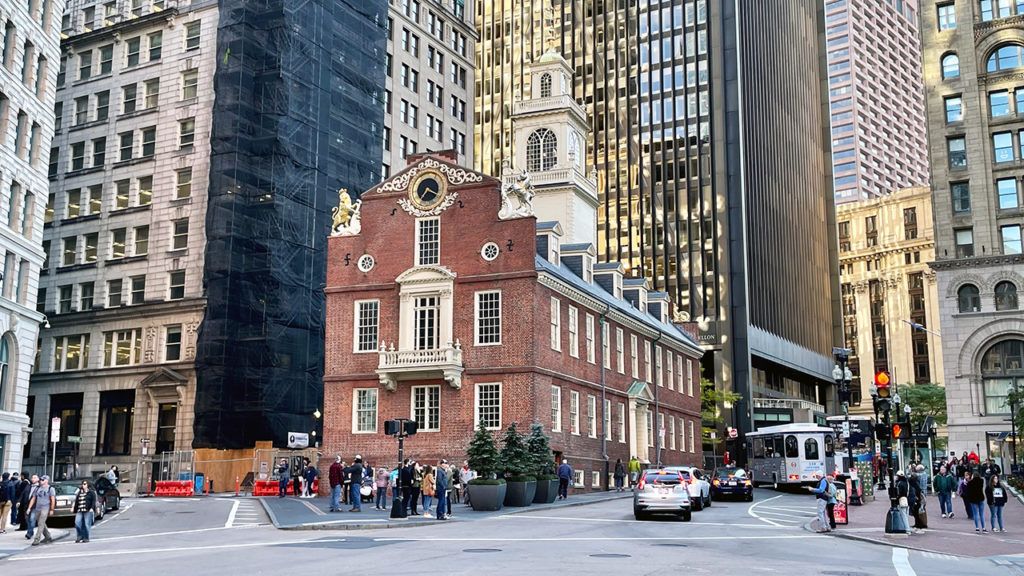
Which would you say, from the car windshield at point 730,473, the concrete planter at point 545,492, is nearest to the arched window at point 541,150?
the car windshield at point 730,473

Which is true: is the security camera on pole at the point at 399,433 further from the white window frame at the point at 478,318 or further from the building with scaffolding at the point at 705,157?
the building with scaffolding at the point at 705,157

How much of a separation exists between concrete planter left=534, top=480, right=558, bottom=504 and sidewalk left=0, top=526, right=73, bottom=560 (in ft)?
57.1

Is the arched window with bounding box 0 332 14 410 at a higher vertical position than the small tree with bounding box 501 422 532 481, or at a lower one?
higher

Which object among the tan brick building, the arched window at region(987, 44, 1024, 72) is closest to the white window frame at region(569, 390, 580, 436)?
the arched window at region(987, 44, 1024, 72)

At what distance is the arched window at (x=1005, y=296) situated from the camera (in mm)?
68500

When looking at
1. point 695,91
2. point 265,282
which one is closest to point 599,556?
point 265,282

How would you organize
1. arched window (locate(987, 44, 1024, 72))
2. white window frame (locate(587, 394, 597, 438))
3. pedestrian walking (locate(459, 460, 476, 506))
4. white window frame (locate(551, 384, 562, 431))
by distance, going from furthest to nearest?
arched window (locate(987, 44, 1024, 72))
white window frame (locate(587, 394, 597, 438))
white window frame (locate(551, 384, 562, 431))
pedestrian walking (locate(459, 460, 476, 506))

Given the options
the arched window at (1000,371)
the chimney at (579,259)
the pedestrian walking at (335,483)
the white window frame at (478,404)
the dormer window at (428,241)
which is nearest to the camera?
the pedestrian walking at (335,483)

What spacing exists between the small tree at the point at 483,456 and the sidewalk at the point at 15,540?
14173 mm

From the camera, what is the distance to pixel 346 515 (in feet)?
112

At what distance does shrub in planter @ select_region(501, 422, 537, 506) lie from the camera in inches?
1505

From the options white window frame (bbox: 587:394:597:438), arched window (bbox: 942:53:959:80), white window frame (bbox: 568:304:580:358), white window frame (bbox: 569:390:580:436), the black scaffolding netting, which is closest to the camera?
white window frame (bbox: 569:390:580:436)

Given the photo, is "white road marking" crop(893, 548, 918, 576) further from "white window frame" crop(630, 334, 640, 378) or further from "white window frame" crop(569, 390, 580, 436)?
"white window frame" crop(630, 334, 640, 378)

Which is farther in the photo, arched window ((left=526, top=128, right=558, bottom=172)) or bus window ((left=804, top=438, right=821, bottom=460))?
arched window ((left=526, top=128, right=558, bottom=172))
